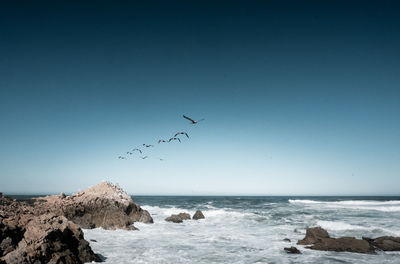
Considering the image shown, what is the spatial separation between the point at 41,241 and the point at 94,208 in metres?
12.4

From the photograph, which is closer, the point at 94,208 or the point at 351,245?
Result: the point at 351,245

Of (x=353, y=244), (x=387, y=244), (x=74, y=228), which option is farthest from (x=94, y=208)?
(x=387, y=244)

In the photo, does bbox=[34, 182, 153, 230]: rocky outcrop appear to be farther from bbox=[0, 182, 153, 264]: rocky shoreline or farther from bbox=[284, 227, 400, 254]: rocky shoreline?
bbox=[284, 227, 400, 254]: rocky shoreline

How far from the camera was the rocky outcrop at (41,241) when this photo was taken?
8945mm

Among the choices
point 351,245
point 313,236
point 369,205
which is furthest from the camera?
point 369,205

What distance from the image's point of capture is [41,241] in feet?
30.7

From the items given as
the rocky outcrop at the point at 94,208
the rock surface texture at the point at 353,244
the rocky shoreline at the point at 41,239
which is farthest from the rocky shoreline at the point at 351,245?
the rocky outcrop at the point at 94,208

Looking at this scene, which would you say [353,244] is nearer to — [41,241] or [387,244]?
[387,244]

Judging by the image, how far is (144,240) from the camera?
1683cm

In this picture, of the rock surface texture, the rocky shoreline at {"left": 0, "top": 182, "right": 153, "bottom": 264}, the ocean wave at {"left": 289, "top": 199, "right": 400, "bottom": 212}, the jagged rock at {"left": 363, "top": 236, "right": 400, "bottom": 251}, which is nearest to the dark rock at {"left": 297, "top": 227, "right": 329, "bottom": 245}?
the rock surface texture

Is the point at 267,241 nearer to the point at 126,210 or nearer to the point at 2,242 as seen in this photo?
the point at 126,210

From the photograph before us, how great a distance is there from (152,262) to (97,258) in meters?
2.30

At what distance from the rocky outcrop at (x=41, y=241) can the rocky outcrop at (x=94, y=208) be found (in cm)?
959

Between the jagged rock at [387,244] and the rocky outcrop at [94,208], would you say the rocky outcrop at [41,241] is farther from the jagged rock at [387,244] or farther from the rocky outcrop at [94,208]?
the jagged rock at [387,244]
